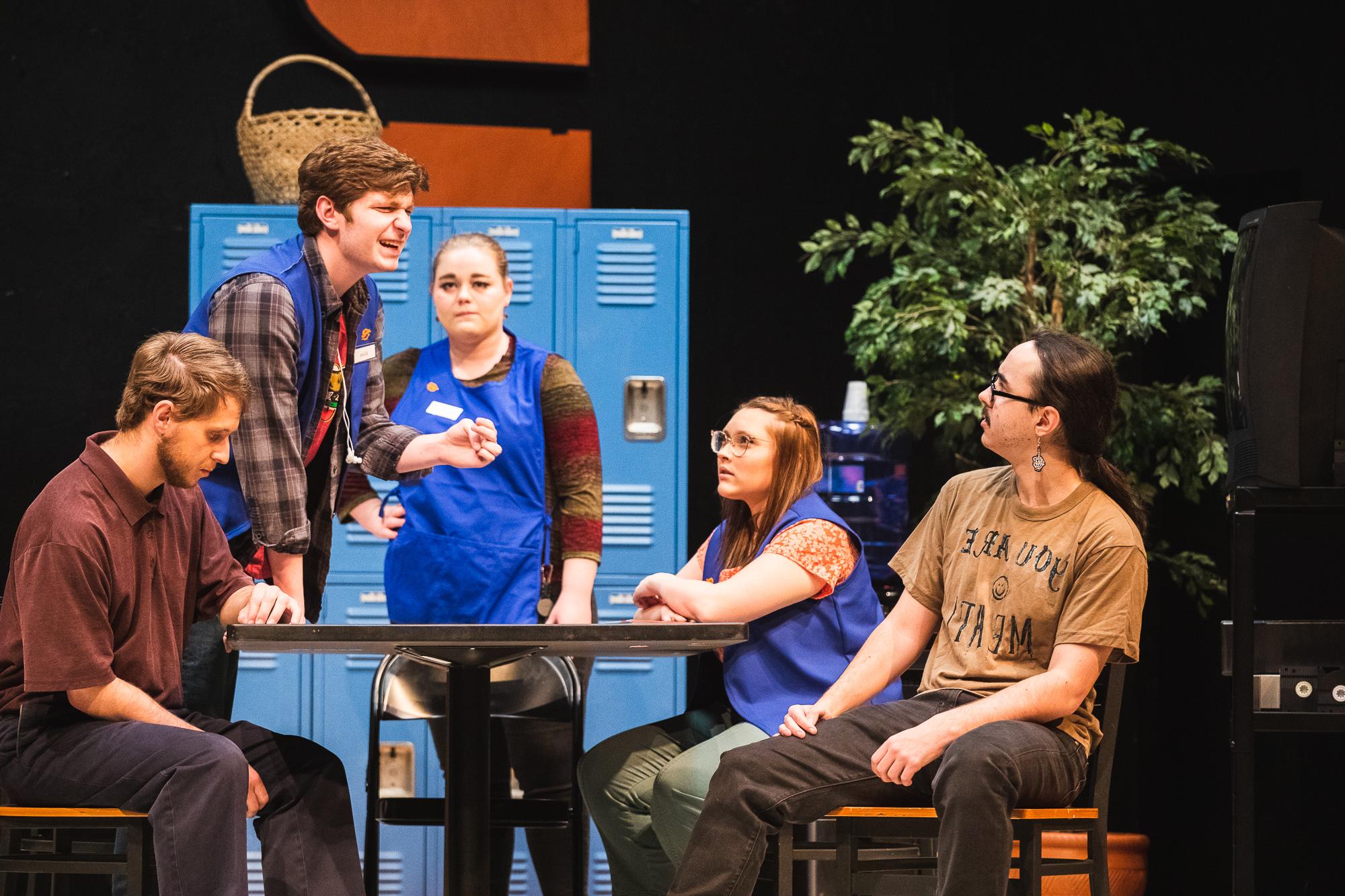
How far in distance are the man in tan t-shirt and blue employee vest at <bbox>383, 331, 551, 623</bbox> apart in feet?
3.36

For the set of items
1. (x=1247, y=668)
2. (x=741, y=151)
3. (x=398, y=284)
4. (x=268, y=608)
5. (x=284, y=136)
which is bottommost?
(x=1247, y=668)

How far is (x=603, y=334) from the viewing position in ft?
13.5

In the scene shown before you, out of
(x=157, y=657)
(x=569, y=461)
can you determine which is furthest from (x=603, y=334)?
(x=157, y=657)

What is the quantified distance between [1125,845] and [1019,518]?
1.78 metres

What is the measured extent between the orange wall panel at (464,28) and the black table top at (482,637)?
10.4 feet

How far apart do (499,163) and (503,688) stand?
7.43 ft

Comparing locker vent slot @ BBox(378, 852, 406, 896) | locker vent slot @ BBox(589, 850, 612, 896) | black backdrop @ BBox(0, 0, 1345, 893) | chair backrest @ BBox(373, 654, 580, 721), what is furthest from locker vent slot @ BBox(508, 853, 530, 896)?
black backdrop @ BBox(0, 0, 1345, 893)

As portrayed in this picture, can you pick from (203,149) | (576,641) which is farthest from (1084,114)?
(203,149)

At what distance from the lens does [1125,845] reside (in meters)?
3.84

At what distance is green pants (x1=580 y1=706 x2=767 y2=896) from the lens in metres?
2.47

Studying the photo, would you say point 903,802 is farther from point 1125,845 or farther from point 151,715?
point 1125,845

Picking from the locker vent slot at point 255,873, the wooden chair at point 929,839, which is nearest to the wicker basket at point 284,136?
the locker vent slot at point 255,873

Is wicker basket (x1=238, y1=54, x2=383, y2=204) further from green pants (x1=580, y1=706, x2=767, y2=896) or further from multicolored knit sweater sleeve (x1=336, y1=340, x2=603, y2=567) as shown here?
green pants (x1=580, y1=706, x2=767, y2=896)

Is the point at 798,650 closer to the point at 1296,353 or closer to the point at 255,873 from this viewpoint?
the point at 1296,353
